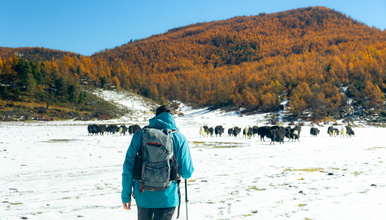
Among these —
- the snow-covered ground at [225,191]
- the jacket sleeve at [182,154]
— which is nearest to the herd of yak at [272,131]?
the snow-covered ground at [225,191]

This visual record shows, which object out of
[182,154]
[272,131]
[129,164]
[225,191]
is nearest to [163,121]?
[182,154]

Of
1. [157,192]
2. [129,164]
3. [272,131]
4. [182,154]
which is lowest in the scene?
[272,131]

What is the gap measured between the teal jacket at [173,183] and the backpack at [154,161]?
95mm

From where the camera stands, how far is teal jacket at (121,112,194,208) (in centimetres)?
346

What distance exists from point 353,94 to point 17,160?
9264cm

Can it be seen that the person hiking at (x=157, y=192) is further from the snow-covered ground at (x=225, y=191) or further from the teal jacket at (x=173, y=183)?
the snow-covered ground at (x=225, y=191)

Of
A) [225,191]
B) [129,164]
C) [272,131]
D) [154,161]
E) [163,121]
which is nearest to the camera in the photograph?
[154,161]

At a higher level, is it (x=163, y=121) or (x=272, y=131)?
(x=163, y=121)

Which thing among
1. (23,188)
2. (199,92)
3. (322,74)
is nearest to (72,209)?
(23,188)

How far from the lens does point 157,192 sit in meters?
3.46

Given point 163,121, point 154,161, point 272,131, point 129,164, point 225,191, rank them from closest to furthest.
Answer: point 154,161
point 129,164
point 163,121
point 225,191
point 272,131

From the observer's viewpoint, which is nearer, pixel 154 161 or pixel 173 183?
pixel 154 161

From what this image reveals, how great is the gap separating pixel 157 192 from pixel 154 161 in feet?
1.24

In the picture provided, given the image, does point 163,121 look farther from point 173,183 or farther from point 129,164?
point 173,183
